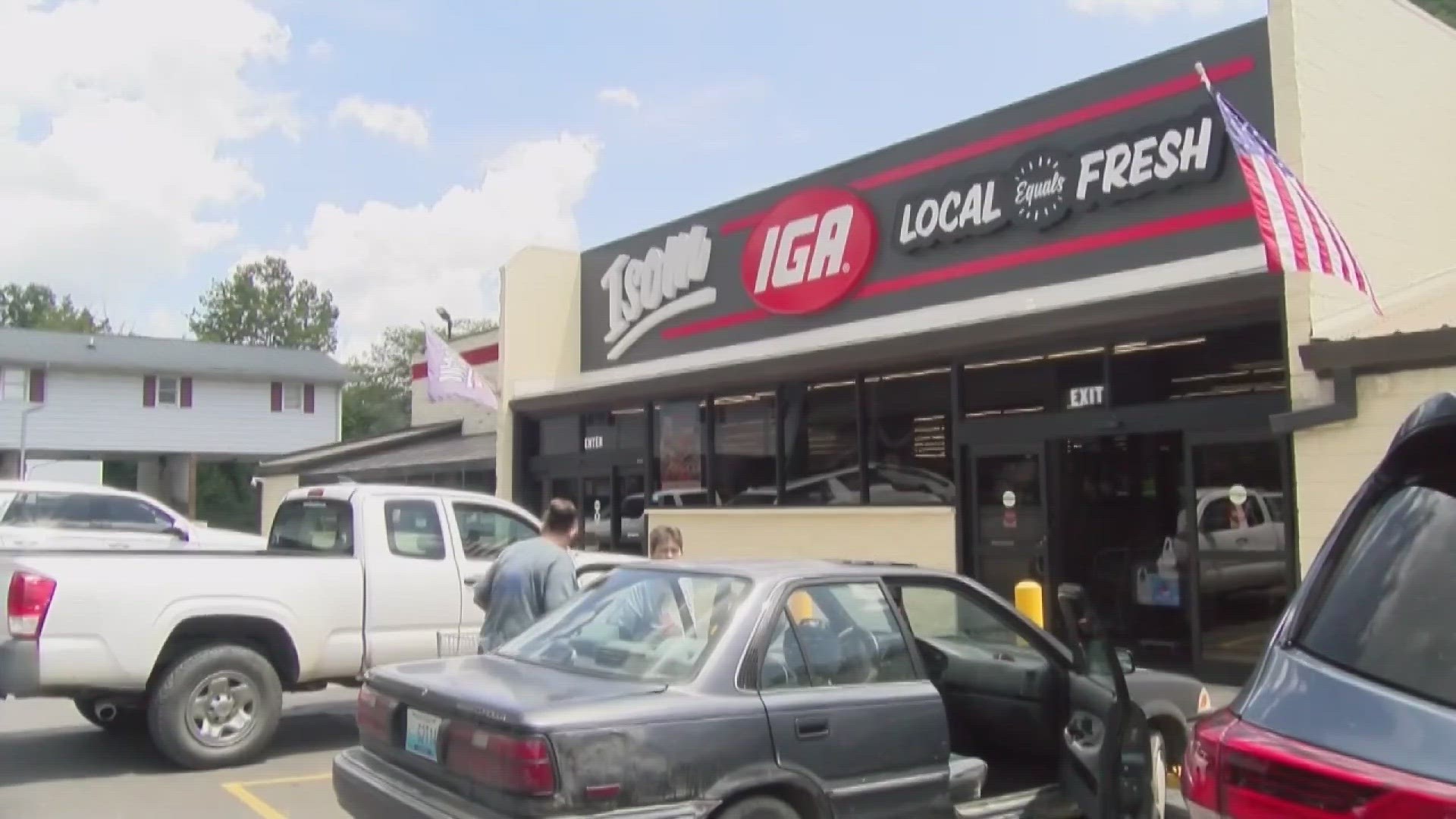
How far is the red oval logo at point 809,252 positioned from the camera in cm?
1521

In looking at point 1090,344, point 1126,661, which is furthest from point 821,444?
point 1126,661

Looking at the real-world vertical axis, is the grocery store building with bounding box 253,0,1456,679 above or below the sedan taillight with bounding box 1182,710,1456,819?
above

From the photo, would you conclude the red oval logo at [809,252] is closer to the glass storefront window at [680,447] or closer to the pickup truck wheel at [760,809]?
the glass storefront window at [680,447]

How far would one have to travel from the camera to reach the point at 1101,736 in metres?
5.48

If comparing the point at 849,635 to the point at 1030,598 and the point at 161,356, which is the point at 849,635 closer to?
the point at 1030,598

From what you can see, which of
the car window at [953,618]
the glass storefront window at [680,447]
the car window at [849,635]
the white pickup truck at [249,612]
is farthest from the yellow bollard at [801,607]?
the glass storefront window at [680,447]

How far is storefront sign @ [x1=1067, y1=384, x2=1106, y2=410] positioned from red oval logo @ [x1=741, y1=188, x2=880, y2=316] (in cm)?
382

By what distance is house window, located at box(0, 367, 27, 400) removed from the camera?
37500mm

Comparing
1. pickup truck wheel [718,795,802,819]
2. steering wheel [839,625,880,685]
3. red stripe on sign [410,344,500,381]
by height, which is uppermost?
red stripe on sign [410,344,500,381]

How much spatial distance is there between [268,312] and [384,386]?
13245mm

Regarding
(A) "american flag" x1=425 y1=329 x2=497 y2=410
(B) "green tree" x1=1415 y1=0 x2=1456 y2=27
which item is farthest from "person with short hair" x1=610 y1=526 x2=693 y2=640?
(B) "green tree" x1=1415 y1=0 x2=1456 y2=27

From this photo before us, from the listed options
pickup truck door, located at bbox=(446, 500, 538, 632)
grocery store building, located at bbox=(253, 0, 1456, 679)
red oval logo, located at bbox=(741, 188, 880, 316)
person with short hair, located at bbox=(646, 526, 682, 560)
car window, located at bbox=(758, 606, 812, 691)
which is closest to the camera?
car window, located at bbox=(758, 606, 812, 691)

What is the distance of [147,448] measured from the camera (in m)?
39.8

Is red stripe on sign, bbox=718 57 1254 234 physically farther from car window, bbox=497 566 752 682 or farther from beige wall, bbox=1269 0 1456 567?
car window, bbox=497 566 752 682
